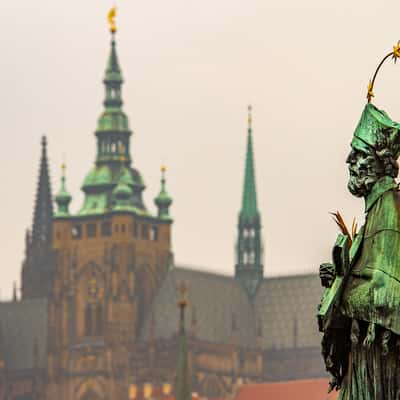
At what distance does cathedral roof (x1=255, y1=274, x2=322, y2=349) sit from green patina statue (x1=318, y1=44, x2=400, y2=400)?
166302 mm

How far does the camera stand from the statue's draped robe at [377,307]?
13875 mm

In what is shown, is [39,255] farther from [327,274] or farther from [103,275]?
[327,274]

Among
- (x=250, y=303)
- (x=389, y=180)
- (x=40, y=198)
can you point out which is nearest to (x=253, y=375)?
(x=250, y=303)

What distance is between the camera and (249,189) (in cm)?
18262

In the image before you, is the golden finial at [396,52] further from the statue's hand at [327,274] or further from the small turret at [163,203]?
the small turret at [163,203]

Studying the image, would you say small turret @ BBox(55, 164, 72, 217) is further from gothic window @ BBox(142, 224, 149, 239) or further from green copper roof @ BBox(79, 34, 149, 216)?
gothic window @ BBox(142, 224, 149, 239)

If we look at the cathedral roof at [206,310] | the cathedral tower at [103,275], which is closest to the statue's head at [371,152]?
the cathedral tower at [103,275]

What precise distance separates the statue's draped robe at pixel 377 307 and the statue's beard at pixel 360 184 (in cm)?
7

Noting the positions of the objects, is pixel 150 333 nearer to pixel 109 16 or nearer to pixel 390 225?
pixel 109 16

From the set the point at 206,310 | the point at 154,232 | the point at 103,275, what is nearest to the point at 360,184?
the point at 103,275

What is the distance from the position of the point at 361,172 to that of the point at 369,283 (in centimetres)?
70

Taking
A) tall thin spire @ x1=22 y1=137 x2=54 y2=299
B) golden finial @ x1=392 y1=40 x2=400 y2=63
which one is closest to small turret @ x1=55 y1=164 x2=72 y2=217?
tall thin spire @ x1=22 y1=137 x2=54 y2=299

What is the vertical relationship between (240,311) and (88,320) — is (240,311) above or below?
above

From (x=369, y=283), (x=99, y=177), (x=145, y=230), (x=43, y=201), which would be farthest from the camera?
(x=43, y=201)
